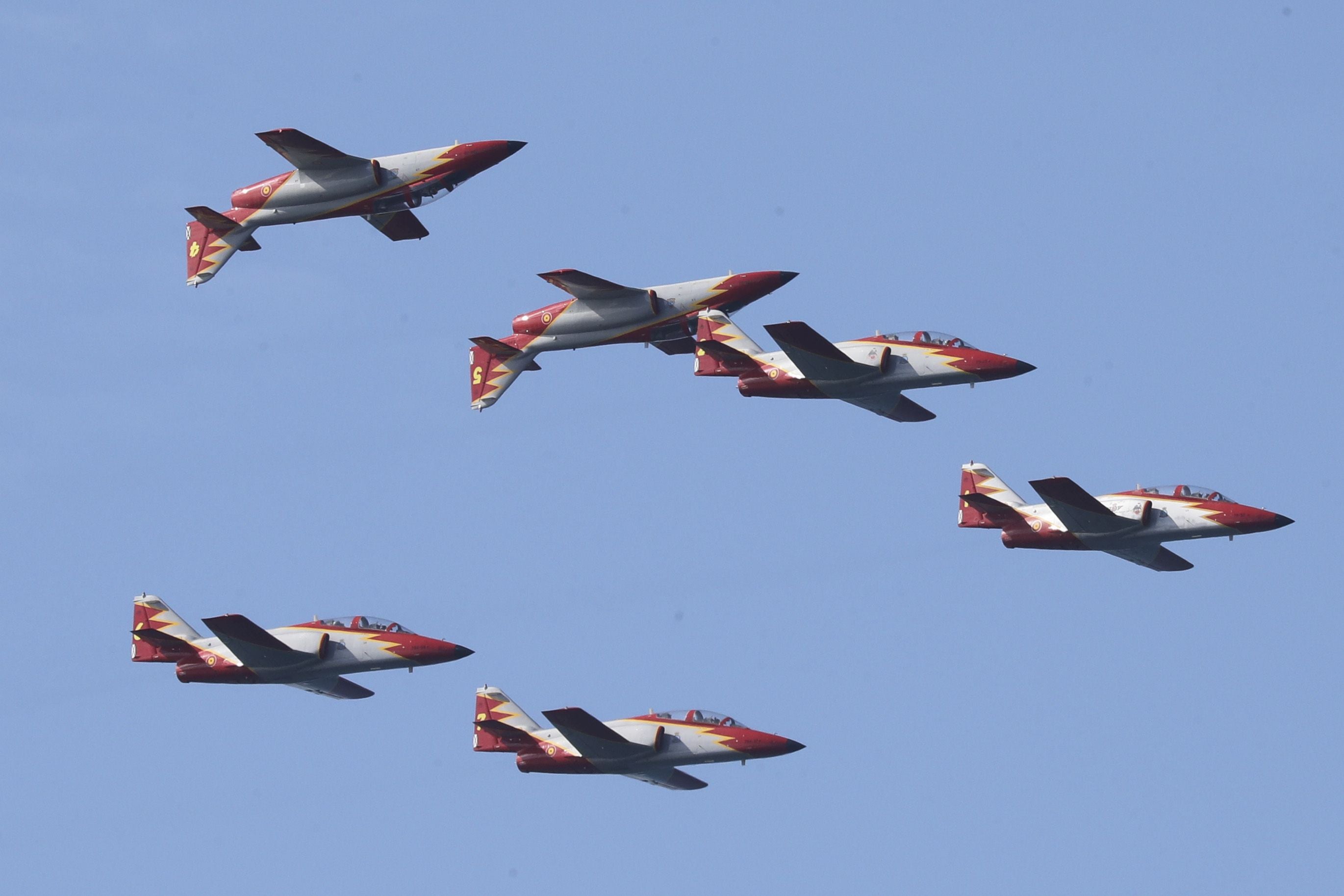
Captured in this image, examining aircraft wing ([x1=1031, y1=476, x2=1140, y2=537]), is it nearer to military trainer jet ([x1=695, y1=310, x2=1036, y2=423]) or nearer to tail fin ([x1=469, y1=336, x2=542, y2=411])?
military trainer jet ([x1=695, y1=310, x2=1036, y2=423])

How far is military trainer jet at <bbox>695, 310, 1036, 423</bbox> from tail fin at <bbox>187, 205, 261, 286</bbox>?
66.6 ft

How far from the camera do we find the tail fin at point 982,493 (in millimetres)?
116562

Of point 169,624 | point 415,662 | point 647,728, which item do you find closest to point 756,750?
point 647,728

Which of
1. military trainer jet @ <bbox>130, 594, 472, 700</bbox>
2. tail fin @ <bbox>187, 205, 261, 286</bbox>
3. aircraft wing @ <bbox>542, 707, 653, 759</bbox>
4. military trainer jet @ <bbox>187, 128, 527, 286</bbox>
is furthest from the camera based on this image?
tail fin @ <bbox>187, 205, 261, 286</bbox>

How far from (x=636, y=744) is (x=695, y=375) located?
50.0 feet

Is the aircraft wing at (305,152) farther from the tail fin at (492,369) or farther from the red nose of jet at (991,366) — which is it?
the red nose of jet at (991,366)

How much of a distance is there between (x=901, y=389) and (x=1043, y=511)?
7.33m

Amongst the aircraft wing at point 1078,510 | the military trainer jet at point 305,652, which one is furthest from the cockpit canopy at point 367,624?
the aircraft wing at point 1078,510

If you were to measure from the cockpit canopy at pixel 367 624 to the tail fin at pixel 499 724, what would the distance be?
4407 millimetres

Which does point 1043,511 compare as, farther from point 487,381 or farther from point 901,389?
point 487,381

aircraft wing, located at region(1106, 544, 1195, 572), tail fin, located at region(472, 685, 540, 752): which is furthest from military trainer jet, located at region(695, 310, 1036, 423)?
tail fin, located at region(472, 685, 540, 752)

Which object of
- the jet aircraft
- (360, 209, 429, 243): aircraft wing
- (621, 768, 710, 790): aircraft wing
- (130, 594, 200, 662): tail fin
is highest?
(360, 209, 429, 243): aircraft wing

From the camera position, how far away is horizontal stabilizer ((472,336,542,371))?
124 meters

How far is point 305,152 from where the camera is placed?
391ft
